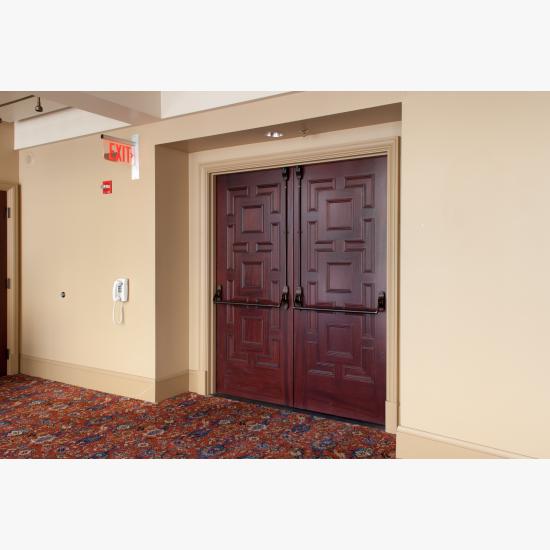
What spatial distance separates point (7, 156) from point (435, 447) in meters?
5.59

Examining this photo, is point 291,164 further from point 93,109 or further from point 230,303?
point 93,109

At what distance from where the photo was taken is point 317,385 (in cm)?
430

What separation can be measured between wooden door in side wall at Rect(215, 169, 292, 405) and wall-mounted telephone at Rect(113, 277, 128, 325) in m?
0.93

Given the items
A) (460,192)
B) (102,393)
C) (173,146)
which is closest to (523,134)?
(460,192)

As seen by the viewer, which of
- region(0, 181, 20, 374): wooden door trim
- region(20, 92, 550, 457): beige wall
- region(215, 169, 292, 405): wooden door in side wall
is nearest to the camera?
region(20, 92, 550, 457): beige wall

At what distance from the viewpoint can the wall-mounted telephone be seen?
4812 millimetres

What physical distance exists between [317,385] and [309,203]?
65.2 inches

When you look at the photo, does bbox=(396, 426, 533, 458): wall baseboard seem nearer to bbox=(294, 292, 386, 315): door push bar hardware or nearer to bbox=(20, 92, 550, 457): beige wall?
bbox=(20, 92, 550, 457): beige wall

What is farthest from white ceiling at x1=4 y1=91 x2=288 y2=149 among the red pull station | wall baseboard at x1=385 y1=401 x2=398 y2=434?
wall baseboard at x1=385 y1=401 x2=398 y2=434

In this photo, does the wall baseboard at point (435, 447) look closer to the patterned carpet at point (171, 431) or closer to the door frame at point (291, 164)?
the patterned carpet at point (171, 431)

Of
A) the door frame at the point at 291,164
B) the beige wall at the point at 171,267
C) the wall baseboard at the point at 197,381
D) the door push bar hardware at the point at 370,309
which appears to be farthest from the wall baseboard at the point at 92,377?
the door push bar hardware at the point at 370,309

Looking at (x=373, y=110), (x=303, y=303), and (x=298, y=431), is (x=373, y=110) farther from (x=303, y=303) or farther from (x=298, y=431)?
(x=298, y=431)

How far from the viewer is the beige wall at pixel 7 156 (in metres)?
5.61

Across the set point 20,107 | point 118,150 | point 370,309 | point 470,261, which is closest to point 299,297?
point 370,309
